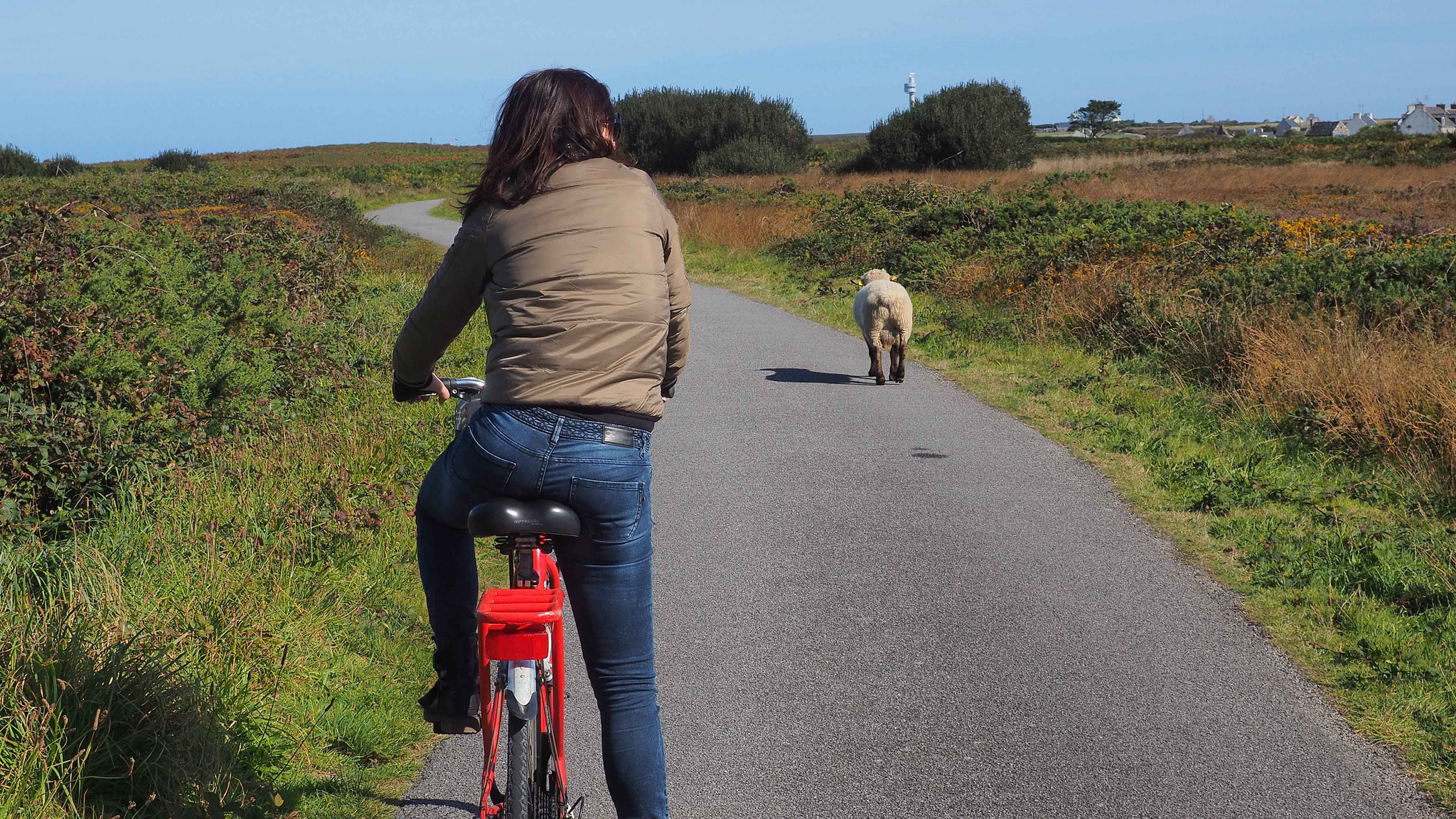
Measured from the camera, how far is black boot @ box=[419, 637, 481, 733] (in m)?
3.12

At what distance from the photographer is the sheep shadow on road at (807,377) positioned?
11.8m

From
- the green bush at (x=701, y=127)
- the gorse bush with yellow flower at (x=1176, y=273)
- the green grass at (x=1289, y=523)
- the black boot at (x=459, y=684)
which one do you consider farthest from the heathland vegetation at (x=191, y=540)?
the green bush at (x=701, y=127)

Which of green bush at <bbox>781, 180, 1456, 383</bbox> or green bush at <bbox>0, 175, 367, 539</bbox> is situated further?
green bush at <bbox>781, 180, 1456, 383</bbox>

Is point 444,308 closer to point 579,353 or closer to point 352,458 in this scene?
point 579,353

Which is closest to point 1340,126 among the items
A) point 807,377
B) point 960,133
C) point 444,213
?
point 960,133

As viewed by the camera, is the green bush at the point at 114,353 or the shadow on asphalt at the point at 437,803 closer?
the shadow on asphalt at the point at 437,803

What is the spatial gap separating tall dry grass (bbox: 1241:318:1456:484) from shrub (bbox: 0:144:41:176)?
4422cm

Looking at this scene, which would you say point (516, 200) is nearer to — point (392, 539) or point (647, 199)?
point (647, 199)

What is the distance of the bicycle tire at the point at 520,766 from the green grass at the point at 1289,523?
2.94 meters

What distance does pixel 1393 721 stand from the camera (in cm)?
418

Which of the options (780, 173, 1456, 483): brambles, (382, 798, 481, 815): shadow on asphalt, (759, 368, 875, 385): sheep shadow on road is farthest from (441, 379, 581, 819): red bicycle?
(759, 368, 875, 385): sheep shadow on road

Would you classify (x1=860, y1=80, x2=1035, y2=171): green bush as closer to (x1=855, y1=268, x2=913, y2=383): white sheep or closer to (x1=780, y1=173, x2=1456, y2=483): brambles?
(x1=780, y1=173, x2=1456, y2=483): brambles

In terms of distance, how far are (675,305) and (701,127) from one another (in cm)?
6066

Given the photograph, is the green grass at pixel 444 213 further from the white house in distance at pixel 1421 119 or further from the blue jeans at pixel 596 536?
the white house in distance at pixel 1421 119
